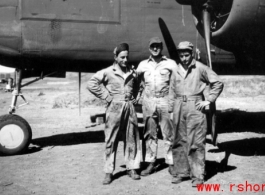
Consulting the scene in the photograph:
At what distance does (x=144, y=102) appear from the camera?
5059mm

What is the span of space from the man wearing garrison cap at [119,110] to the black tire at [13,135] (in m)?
2.16

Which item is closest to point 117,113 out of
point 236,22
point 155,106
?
point 155,106

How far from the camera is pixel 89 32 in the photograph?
6.14 metres

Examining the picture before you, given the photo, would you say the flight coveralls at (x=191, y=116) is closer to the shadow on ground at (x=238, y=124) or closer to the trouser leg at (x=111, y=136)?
the trouser leg at (x=111, y=136)

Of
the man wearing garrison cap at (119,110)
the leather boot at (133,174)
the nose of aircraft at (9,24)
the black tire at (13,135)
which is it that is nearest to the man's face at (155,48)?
the man wearing garrison cap at (119,110)

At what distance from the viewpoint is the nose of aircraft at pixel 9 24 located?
5793 mm

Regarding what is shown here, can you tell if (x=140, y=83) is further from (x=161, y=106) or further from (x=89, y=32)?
(x=89, y=32)

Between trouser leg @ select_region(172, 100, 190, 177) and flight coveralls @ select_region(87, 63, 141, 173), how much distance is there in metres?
0.57

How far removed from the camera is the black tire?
6043mm

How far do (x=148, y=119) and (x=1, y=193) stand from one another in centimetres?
233

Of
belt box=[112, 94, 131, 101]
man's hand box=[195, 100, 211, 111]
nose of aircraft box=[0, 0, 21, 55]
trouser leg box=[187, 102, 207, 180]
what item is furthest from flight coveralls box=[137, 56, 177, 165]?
nose of aircraft box=[0, 0, 21, 55]

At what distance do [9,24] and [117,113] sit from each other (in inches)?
111

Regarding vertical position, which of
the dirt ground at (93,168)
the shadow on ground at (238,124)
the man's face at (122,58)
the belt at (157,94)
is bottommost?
the dirt ground at (93,168)

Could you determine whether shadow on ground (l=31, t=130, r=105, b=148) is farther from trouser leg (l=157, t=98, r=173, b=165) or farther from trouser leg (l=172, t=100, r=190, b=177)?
trouser leg (l=172, t=100, r=190, b=177)
